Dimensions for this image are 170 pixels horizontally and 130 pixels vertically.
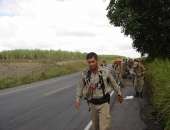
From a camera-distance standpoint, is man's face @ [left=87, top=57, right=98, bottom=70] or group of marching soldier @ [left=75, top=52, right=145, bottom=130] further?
group of marching soldier @ [left=75, top=52, right=145, bottom=130]

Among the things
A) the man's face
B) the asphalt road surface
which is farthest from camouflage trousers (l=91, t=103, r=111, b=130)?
the asphalt road surface

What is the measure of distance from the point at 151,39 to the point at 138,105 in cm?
1510

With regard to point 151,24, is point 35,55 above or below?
below

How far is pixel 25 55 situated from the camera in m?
123

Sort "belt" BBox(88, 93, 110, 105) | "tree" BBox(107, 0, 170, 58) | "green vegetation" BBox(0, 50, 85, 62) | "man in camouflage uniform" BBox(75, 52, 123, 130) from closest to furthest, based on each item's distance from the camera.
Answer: "man in camouflage uniform" BBox(75, 52, 123, 130) < "belt" BBox(88, 93, 110, 105) < "tree" BBox(107, 0, 170, 58) < "green vegetation" BBox(0, 50, 85, 62)

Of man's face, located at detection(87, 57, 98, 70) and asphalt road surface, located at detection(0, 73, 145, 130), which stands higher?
man's face, located at detection(87, 57, 98, 70)

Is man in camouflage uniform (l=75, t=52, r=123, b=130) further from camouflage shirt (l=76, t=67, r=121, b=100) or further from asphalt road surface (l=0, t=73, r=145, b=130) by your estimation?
asphalt road surface (l=0, t=73, r=145, b=130)

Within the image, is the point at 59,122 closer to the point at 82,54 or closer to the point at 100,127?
the point at 100,127

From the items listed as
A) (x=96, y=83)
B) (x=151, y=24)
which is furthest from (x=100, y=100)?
(x=151, y=24)

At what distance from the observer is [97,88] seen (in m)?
10.1

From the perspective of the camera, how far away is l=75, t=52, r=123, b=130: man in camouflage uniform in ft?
32.9

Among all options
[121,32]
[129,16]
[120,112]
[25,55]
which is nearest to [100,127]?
[120,112]

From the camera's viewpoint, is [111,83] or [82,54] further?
[82,54]

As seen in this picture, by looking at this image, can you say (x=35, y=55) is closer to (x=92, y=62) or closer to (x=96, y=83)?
(x=96, y=83)
